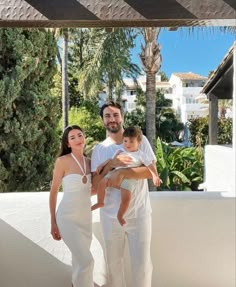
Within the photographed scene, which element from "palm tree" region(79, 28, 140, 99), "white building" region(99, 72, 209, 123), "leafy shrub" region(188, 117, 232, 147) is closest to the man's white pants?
"palm tree" region(79, 28, 140, 99)

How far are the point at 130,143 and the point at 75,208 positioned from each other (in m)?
0.62

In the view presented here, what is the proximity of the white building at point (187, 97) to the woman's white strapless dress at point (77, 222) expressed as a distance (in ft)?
74.6

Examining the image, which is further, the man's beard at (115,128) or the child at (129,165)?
the man's beard at (115,128)

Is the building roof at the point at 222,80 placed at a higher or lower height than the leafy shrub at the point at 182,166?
higher

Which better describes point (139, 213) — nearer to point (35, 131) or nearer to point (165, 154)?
point (35, 131)

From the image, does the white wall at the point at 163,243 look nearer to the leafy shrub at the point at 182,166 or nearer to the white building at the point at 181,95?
the leafy shrub at the point at 182,166

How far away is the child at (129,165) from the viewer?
2.96m

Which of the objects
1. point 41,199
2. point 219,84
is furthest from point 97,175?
point 219,84

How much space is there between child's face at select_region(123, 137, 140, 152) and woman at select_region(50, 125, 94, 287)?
1.12 feet

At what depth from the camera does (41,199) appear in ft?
11.9

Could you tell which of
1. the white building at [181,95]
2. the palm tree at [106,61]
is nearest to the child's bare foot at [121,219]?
the palm tree at [106,61]

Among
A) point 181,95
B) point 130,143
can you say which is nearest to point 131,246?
point 130,143

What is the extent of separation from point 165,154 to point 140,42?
12.5 ft

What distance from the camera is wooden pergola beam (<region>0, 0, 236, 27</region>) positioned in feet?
8.56
